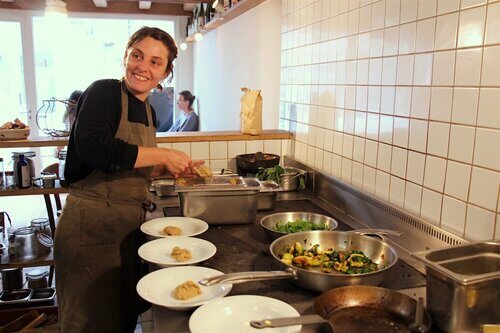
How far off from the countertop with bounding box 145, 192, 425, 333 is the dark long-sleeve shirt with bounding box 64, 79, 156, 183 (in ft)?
1.29

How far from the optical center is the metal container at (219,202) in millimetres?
1736

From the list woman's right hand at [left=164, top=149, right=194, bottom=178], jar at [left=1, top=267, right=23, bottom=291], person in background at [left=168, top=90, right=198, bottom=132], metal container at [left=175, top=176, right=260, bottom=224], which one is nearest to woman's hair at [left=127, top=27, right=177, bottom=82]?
woman's right hand at [left=164, top=149, right=194, bottom=178]

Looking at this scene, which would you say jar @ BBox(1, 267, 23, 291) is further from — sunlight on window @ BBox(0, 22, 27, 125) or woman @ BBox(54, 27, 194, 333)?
sunlight on window @ BBox(0, 22, 27, 125)

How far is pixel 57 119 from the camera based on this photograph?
8.91 feet

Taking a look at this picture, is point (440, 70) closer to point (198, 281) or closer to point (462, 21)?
point (462, 21)

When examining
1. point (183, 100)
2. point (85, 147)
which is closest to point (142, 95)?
point (85, 147)

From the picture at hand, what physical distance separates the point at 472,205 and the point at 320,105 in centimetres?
106

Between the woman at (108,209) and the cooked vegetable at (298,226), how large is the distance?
1.33 feet

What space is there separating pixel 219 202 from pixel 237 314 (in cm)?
75

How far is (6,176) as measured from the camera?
2.73 meters

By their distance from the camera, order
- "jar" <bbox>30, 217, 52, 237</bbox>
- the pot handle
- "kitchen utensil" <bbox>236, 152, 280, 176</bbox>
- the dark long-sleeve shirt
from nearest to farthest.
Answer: the pot handle, the dark long-sleeve shirt, "kitchen utensil" <bbox>236, 152, 280, 176</bbox>, "jar" <bbox>30, 217, 52, 237</bbox>

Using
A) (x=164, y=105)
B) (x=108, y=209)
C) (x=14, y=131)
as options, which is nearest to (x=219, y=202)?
(x=108, y=209)

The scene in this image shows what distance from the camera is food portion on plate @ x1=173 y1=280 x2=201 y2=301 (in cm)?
110

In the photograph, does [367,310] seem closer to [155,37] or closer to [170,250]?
[170,250]
